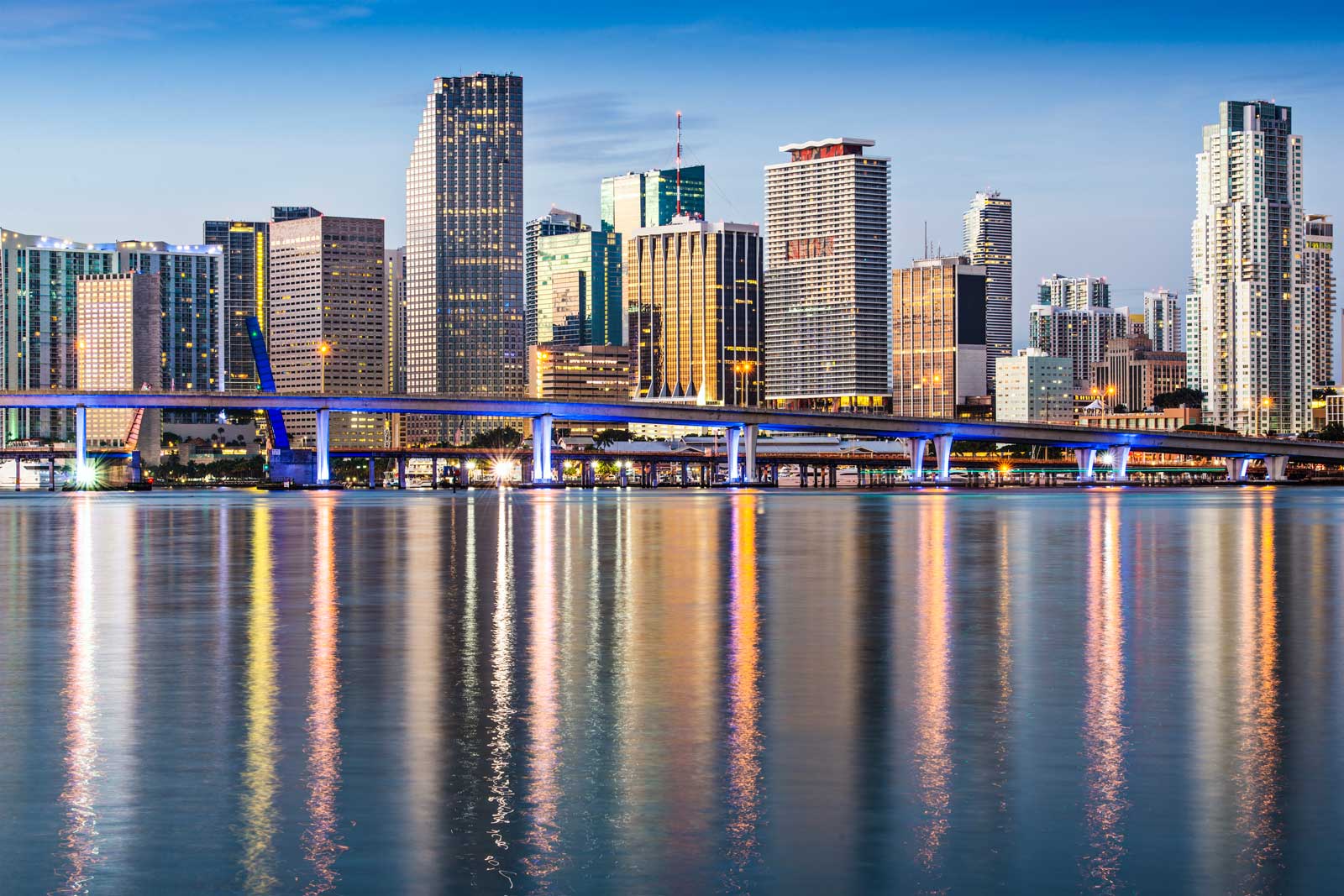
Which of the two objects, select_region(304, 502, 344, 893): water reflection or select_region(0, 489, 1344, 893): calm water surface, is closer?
select_region(0, 489, 1344, 893): calm water surface

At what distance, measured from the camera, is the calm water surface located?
15.9 meters

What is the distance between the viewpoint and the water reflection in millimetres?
16031

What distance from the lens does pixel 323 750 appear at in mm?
21562

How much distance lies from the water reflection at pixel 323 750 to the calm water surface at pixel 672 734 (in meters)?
0.07

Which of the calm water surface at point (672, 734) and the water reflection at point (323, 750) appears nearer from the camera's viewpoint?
the calm water surface at point (672, 734)

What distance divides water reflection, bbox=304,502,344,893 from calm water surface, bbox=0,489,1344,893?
71 millimetres

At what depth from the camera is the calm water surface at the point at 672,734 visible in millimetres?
15891

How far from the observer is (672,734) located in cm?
2273

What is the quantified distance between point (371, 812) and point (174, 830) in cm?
214

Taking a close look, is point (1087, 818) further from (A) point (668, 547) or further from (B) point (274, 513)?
(B) point (274, 513)

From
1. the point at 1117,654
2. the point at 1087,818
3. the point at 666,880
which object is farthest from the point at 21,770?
the point at 1117,654

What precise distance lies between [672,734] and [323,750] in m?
4.96

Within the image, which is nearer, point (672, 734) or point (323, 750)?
point (323, 750)

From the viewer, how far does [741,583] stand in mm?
51125
